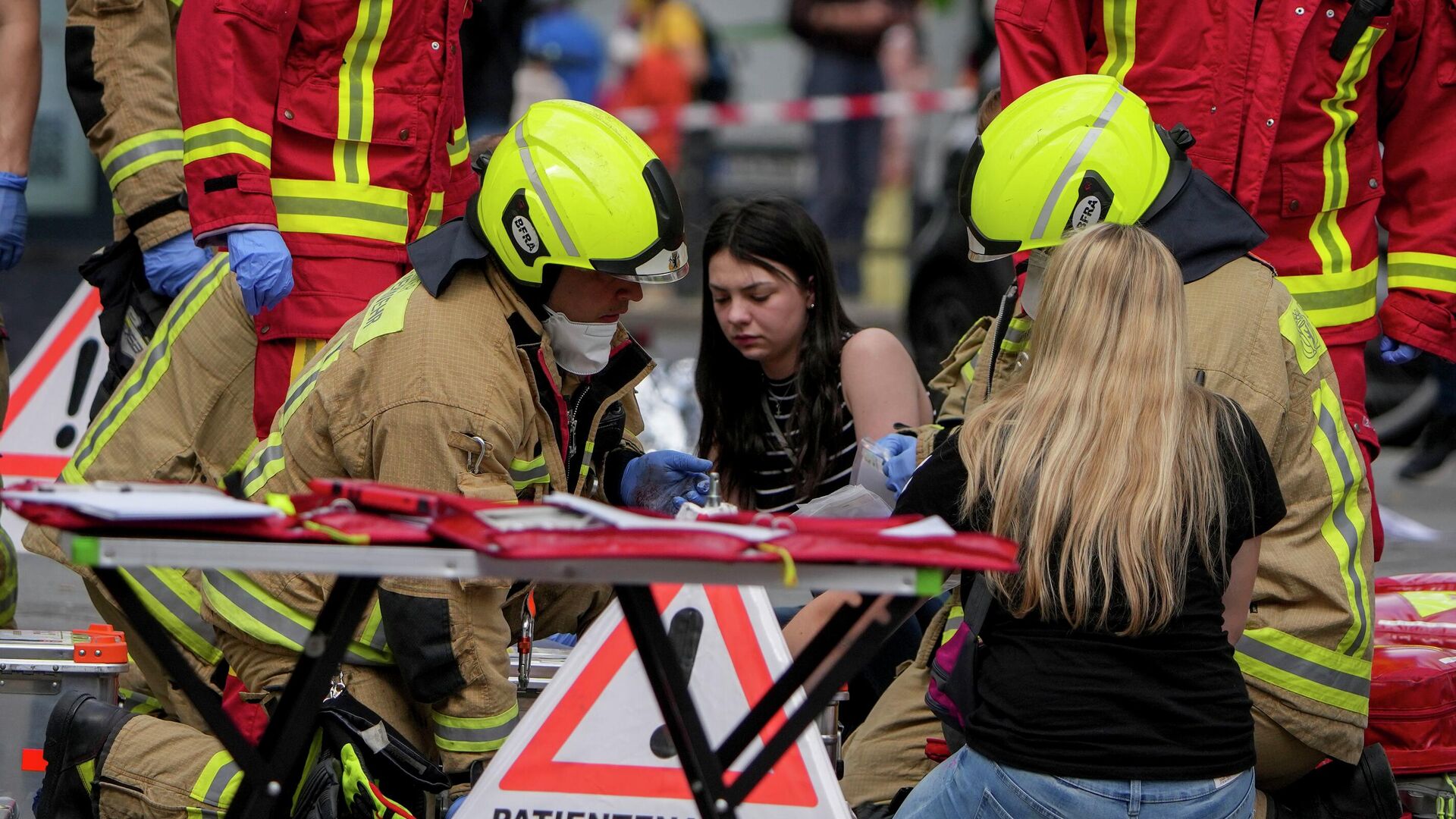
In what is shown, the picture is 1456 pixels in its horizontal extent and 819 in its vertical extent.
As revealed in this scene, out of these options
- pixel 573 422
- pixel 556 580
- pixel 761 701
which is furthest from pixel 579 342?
pixel 556 580

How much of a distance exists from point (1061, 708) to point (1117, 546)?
0.26m

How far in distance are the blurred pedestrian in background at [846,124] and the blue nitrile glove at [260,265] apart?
8141 millimetres

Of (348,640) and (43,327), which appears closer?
(348,640)

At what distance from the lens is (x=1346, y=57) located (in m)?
4.18

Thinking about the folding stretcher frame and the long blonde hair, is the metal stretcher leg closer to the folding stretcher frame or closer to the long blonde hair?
the folding stretcher frame

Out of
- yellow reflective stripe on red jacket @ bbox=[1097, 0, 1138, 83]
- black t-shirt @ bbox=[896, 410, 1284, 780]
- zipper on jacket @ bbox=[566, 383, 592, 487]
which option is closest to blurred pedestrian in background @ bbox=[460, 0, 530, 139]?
yellow reflective stripe on red jacket @ bbox=[1097, 0, 1138, 83]

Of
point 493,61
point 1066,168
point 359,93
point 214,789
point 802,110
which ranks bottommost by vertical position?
point 802,110

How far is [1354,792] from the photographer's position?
3.49 m

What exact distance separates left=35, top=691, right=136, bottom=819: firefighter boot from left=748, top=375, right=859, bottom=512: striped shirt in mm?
1742

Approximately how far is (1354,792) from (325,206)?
100.0 inches

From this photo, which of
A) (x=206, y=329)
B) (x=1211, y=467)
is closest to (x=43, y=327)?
(x=206, y=329)

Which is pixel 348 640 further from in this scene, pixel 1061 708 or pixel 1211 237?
pixel 1211 237

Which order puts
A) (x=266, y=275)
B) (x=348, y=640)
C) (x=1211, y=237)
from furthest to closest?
(x=266, y=275) → (x=1211, y=237) → (x=348, y=640)

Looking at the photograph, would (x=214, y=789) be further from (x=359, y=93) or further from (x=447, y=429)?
(x=359, y=93)
